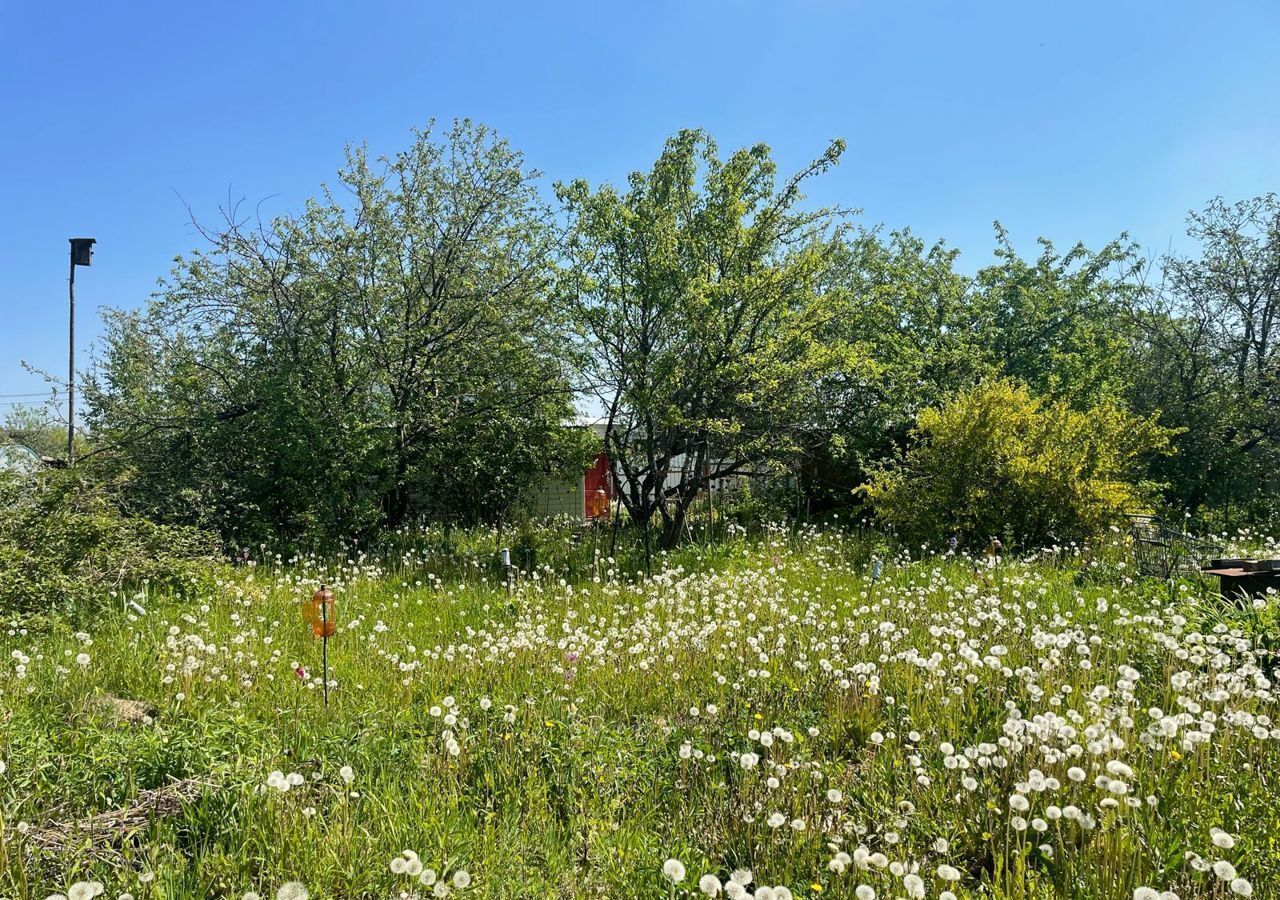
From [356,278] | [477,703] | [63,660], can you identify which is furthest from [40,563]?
[356,278]

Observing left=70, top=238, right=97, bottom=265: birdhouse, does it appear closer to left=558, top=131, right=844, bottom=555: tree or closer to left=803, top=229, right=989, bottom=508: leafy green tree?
left=558, top=131, right=844, bottom=555: tree

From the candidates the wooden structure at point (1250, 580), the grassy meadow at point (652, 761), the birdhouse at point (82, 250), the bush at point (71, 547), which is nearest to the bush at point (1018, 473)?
the wooden structure at point (1250, 580)

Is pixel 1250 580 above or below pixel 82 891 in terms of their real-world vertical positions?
above

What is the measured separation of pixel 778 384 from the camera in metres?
9.51

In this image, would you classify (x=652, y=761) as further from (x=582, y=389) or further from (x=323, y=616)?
(x=582, y=389)

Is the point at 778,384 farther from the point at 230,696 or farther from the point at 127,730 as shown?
the point at 127,730

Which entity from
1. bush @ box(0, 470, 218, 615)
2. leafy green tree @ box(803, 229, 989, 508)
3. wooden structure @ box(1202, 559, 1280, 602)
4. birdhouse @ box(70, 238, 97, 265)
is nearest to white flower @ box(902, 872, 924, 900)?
wooden structure @ box(1202, 559, 1280, 602)

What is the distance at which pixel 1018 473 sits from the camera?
8.68 m

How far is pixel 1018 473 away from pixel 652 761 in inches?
278

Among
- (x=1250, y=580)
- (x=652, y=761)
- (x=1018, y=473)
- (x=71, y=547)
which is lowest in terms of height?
(x=652, y=761)

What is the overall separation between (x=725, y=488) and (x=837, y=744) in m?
8.94

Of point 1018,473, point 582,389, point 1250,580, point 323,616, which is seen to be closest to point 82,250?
point 582,389

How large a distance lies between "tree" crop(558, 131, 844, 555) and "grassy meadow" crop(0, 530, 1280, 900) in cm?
405

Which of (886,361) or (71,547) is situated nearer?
(71,547)
